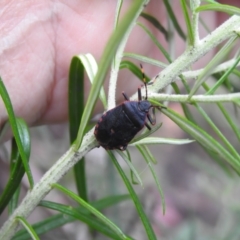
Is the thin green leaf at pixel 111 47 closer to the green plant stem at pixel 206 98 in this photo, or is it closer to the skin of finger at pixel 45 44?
the green plant stem at pixel 206 98

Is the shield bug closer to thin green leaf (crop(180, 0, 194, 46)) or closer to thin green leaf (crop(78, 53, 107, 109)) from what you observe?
thin green leaf (crop(78, 53, 107, 109))

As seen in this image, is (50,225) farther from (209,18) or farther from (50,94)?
(209,18)

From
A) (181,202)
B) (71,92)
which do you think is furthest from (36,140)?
(71,92)

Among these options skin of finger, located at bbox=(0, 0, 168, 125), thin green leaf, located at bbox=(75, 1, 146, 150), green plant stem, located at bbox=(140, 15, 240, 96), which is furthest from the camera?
skin of finger, located at bbox=(0, 0, 168, 125)

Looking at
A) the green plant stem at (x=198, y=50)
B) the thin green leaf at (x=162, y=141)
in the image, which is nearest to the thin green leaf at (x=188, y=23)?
the green plant stem at (x=198, y=50)

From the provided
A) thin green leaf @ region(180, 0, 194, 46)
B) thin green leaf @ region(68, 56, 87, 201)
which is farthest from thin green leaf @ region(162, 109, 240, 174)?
thin green leaf @ region(68, 56, 87, 201)
